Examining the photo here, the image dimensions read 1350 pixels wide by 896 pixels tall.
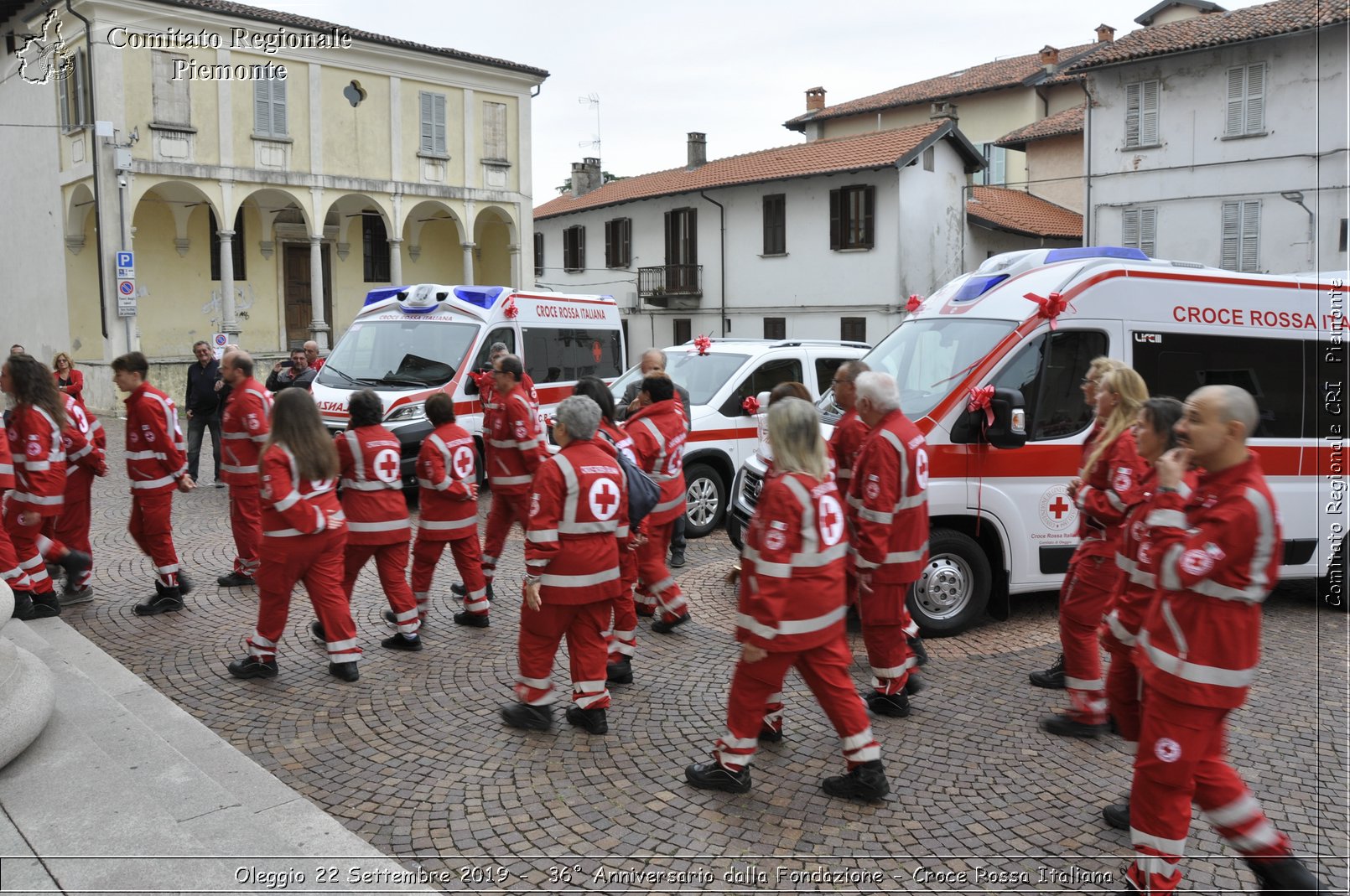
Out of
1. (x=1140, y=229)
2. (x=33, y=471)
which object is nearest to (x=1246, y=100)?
(x=1140, y=229)

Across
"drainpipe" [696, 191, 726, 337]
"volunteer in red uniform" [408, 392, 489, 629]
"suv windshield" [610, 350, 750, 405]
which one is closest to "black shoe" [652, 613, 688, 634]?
"volunteer in red uniform" [408, 392, 489, 629]

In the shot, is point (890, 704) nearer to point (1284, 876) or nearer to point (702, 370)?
point (1284, 876)

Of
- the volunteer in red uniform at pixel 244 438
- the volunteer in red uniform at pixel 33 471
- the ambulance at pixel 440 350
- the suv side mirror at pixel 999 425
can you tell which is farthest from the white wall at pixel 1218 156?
the volunteer in red uniform at pixel 33 471

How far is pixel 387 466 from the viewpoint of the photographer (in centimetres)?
645

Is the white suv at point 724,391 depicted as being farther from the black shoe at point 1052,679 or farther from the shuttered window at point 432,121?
the shuttered window at point 432,121

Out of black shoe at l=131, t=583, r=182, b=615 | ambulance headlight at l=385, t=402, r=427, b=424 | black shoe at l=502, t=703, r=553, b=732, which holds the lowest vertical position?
black shoe at l=502, t=703, r=553, b=732

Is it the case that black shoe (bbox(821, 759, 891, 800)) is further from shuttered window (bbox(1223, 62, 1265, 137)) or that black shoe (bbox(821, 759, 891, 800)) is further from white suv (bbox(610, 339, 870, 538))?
shuttered window (bbox(1223, 62, 1265, 137))

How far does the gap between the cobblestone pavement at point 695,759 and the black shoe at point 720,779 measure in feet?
0.15

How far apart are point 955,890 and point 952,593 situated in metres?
3.34

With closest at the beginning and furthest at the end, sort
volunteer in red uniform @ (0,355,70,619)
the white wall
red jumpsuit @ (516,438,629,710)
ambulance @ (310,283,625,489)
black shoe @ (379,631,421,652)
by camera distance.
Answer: red jumpsuit @ (516,438,629,710)
black shoe @ (379,631,421,652)
volunteer in red uniform @ (0,355,70,619)
ambulance @ (310,283,625,489)
the white wall

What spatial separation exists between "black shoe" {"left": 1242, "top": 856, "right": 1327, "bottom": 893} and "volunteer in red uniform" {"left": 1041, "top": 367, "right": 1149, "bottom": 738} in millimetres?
1740

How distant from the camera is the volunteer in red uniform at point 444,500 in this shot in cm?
681

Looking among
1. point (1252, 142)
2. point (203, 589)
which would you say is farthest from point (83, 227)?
point (1252, 142)

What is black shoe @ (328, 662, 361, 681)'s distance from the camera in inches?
240
